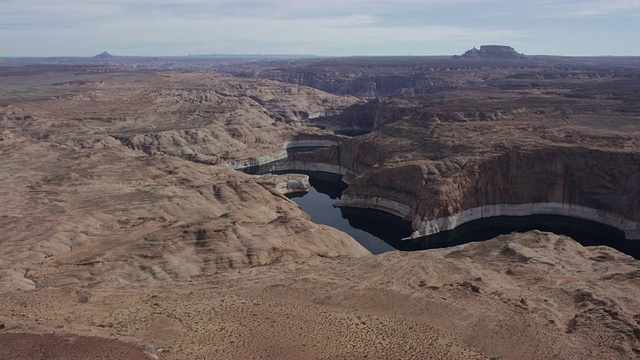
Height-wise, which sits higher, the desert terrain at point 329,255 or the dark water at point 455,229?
the desert terrain at point 329,255

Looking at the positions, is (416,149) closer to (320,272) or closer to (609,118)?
(609,118)

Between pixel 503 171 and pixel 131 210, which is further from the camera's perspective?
pixel 503 171

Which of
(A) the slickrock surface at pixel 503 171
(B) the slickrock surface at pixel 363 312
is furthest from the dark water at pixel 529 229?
(B) the slickrock surface at pixel 363 312

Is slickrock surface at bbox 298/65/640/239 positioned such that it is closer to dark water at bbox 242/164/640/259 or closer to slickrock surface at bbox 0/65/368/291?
dark water at bbox 242/164/640/259

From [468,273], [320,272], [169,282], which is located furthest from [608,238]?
[169,282]

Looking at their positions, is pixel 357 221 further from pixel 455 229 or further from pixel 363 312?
pixel 363 312

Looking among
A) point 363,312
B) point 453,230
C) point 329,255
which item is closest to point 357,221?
point 453,230

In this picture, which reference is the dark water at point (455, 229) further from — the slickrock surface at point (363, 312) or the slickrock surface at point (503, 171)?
the slickrock surface at point (363, 312)

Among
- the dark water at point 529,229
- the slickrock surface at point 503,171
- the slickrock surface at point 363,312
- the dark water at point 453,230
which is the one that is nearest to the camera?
the slickrock surface at point 363,312
